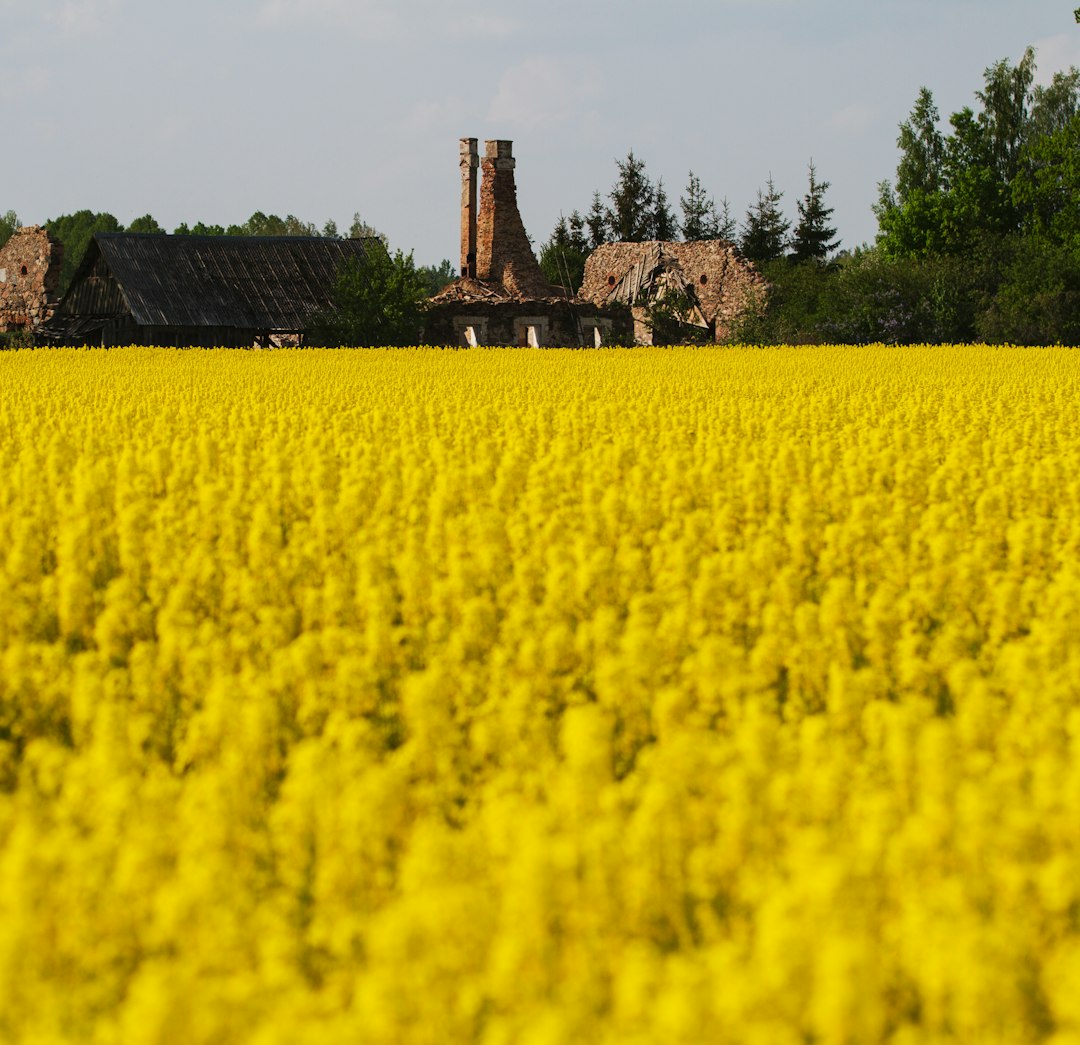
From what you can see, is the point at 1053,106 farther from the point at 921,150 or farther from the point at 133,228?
the point at 133,228

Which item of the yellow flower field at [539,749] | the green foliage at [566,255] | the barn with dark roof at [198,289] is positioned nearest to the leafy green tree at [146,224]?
the green foliage at [566,255]

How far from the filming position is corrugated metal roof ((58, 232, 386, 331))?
41906 mm

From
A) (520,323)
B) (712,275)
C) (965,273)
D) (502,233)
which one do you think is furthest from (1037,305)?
(502,233)

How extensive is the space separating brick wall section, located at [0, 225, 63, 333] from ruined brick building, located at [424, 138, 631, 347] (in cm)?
1228

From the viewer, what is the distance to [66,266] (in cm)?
10425

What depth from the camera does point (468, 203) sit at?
51.1 metres

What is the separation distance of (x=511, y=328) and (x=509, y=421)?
3213cm

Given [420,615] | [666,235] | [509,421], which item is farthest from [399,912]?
[666,235]

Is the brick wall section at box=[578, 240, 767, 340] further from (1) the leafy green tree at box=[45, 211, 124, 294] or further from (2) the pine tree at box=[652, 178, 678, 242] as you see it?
(1) the leafy green tree at box=[45, 211, 124, 294]

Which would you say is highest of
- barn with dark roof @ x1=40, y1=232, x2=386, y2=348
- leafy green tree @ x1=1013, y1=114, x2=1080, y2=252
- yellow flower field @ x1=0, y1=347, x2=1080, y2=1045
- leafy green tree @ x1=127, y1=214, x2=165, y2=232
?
leafy green tree @ x1=127, y1=214, x2=165, y2=232

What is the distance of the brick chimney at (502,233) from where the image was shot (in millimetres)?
49469

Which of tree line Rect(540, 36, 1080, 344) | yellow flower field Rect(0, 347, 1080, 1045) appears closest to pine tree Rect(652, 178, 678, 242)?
tree line Rect(540, 36, 1080, 344)

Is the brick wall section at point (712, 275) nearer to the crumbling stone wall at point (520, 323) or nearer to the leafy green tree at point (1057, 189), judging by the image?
the crumbling stone wall at point (520, 323)

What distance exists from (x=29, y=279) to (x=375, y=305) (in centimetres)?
1260
